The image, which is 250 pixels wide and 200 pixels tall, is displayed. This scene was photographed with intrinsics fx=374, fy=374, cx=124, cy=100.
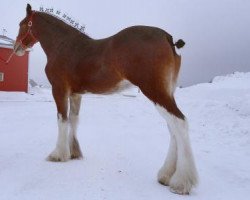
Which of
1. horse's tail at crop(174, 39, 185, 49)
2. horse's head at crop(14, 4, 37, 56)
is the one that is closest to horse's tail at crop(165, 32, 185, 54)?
horse's tail at crop(174, 39, 185, 49)

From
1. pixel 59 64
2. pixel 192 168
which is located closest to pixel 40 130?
pixel 59 64

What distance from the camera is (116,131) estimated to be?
9.34 meters

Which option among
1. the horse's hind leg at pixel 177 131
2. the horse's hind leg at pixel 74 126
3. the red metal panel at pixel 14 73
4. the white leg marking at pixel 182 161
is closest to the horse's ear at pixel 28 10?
the horse's hind leg at pixel 74 126

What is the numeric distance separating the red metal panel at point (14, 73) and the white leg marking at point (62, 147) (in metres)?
18.6

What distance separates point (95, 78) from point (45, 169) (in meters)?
1.48

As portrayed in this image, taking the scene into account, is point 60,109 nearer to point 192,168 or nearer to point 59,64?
point 59,64

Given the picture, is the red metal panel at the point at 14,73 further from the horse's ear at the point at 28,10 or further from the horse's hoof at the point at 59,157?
the horse's hoof at the point at 59,157

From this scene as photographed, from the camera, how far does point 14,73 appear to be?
2388 centimetres

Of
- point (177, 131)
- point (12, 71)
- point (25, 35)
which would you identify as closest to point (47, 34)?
point (25, 35)

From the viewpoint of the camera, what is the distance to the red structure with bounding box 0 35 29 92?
76.5 feet

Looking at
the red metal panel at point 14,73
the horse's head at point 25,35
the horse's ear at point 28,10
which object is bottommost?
the red metal panel at point 14,73

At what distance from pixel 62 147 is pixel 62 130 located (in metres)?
0.27

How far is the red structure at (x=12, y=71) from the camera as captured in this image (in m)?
23.3

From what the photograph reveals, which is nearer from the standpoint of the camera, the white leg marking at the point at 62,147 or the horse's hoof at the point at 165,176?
the horse's hoof at the point at 165,176
